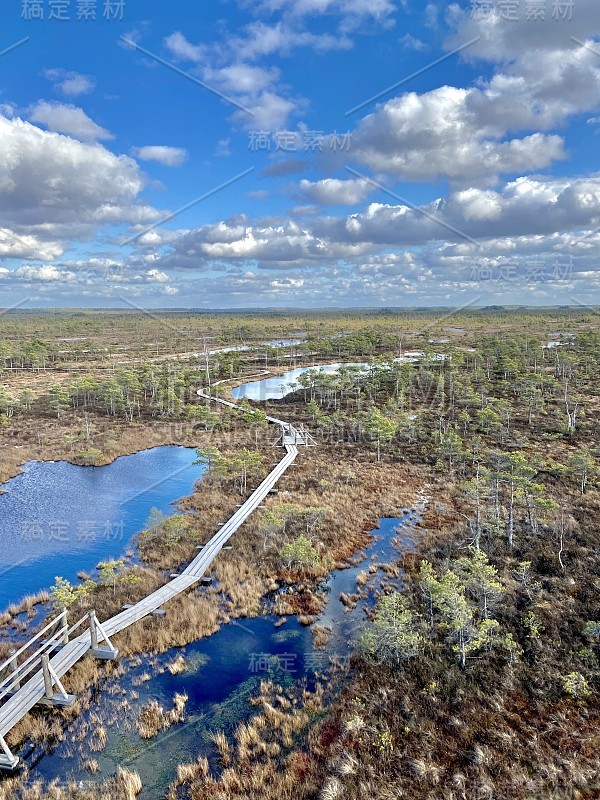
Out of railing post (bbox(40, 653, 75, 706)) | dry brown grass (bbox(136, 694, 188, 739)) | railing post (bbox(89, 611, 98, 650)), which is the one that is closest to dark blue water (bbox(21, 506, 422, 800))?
dry brown grass (bbox(136, 694, 188, 739))

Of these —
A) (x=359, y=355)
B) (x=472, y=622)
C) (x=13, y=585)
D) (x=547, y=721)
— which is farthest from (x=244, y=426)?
(x=359, y=355)

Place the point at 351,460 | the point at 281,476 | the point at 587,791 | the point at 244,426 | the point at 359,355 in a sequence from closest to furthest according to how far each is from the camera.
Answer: the point at 587,791, the point at 281,476, the point at 351,460, the point at 244,426, the point at 359,355

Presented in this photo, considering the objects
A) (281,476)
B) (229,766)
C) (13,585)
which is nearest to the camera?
(229,766)

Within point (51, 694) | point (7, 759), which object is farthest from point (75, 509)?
point (7, 759)

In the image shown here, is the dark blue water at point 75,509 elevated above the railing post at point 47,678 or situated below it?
below

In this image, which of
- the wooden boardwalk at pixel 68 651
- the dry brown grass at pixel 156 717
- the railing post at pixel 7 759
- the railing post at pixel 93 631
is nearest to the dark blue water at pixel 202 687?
the dry brown grass at pixel 156 717

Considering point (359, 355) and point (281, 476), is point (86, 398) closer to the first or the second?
point (281, 476)

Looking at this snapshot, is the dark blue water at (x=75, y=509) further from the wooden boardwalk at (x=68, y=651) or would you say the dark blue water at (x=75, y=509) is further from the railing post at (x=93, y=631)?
the railing post at (x=93, y=631)

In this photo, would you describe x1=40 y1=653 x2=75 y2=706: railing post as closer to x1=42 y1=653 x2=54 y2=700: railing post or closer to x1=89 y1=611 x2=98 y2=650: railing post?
x1=42 y1=653 x2=54 y2=700: railing post
